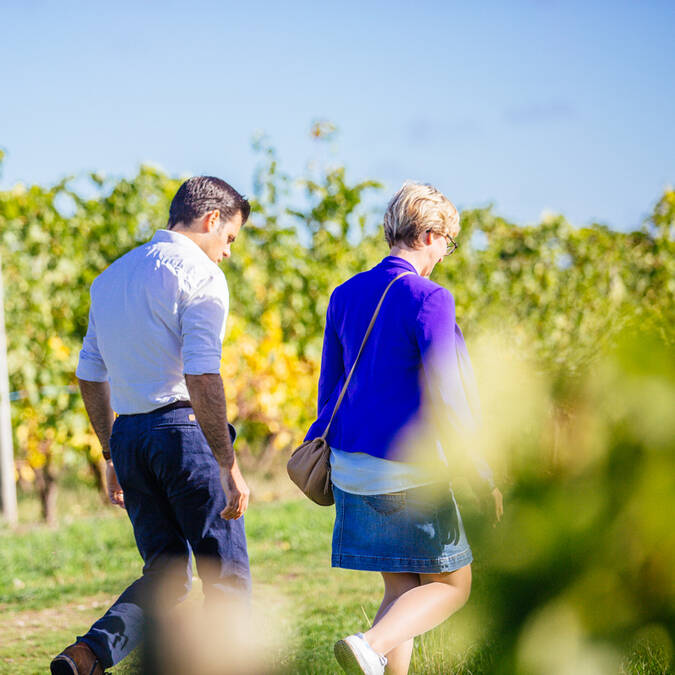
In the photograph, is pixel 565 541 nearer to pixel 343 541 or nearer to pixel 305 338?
pixel 343 541

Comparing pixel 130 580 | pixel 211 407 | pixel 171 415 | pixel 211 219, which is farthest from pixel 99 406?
pixel 130 580

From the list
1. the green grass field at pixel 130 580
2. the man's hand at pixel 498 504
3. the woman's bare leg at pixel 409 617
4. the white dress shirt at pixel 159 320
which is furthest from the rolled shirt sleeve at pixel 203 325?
the man's hand at pixel 498 504

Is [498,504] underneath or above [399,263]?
underneath

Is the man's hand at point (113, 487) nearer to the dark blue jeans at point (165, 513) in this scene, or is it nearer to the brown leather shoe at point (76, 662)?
the dark blue jeans at point (165, 513)

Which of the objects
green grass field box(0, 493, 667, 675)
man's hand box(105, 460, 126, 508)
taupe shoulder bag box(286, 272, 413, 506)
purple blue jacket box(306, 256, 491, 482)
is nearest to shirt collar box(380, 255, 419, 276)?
purple blue jacket box(306, 256, 491, 482)

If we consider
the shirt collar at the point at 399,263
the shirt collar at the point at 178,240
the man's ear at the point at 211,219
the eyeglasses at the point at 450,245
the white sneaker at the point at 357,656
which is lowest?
the white sneaker at the point at 357,656

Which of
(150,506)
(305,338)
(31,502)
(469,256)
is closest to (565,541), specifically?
(150,506)

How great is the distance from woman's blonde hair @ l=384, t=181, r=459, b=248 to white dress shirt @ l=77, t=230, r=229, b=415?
58cm

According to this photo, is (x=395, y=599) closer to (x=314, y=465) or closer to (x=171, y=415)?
(x=314, y=465)

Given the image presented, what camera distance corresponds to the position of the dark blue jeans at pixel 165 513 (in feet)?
8.83

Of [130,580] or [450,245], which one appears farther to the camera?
[130,580]

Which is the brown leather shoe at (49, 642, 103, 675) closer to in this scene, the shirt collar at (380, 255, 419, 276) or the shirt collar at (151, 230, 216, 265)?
the shirt collar at (151, 230, 216, 265)

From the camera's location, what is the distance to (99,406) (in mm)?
3082

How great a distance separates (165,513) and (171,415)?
0.36 metres
